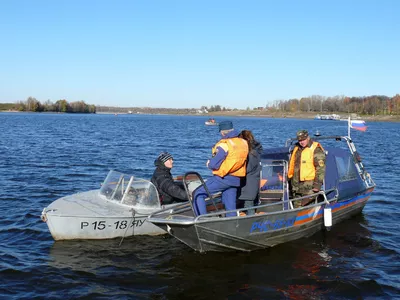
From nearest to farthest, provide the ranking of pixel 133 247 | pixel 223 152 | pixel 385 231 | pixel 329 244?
pixel 223 152, pixel 133 247, pixel 329 244, pixel 385 231

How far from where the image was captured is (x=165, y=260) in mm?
9195

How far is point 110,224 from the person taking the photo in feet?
32.3

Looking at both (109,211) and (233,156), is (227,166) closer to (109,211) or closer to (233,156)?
(233,156)

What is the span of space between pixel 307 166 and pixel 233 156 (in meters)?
2.77

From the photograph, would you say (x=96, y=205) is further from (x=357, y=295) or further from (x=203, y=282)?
(x=357, y=295)

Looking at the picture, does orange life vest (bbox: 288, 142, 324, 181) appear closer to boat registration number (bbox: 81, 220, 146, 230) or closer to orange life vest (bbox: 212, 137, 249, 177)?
orange life vest (bbox: 212, 137, 249, 177)

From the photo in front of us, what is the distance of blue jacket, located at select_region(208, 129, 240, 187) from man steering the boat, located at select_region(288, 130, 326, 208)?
237 cm

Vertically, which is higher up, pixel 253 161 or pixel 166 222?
pixel 253 161

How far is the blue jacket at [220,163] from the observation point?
834cm

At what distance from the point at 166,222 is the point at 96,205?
2791mm

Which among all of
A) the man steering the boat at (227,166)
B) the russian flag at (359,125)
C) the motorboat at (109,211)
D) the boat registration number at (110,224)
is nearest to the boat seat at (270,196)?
the man steering the boat at (227,166)

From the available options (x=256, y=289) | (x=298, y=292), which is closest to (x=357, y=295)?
(x=298, y=292)

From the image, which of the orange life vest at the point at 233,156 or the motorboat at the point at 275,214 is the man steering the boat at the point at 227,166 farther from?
the motorboat at the point at 275,214

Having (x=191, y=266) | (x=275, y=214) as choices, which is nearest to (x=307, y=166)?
(x=275, y=214)
